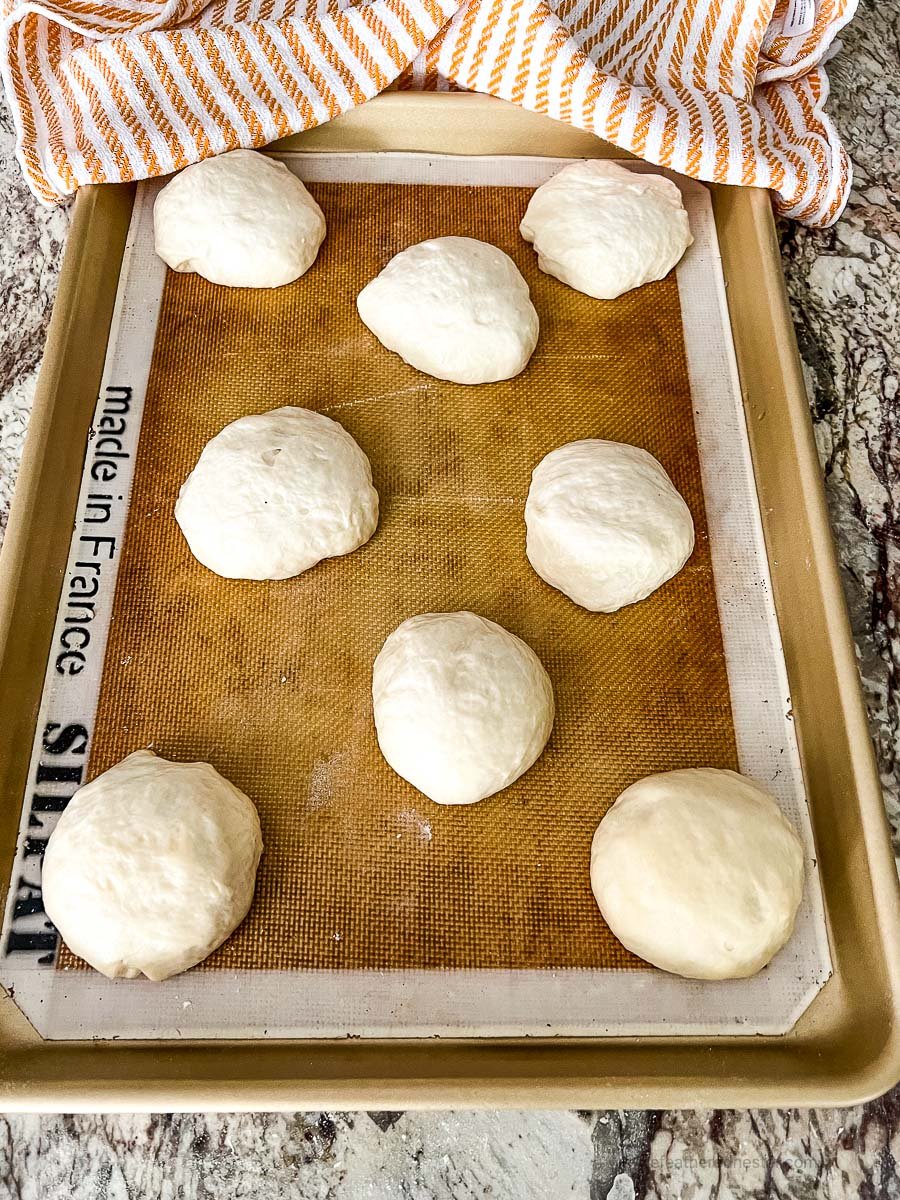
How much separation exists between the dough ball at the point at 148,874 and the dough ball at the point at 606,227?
39.5 inches

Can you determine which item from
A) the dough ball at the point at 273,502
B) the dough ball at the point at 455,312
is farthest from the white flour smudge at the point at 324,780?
the dough ball at the point at 455,312

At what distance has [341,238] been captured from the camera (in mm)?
1496

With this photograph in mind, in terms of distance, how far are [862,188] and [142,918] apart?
1724 millimetres

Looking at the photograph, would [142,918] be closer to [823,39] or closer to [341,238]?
[341,238]

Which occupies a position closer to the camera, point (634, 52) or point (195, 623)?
point (195, 623)

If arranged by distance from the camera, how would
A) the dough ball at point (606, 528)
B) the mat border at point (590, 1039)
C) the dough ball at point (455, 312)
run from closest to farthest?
1. the mat border at point (590, 1039)
2. the dough ball at point (606, 528)
3. the dough ball at point (455, 312)

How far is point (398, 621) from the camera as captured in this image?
1.25 metres

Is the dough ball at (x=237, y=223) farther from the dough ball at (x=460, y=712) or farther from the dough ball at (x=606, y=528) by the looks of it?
the dough ball at (x=460, y=712)

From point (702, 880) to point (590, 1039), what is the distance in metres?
0.23

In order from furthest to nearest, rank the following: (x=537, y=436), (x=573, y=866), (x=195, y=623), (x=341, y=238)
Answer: (x=341, y=238), (x=537, y=436), (x=195, y=623), (x=573, y=866)

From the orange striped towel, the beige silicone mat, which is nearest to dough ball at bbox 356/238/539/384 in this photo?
the beige silicone mat

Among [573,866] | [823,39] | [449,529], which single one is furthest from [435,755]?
[823,39]

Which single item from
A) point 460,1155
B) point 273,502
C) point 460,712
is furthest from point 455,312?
point 460,1155

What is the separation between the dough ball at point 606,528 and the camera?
1188mm
